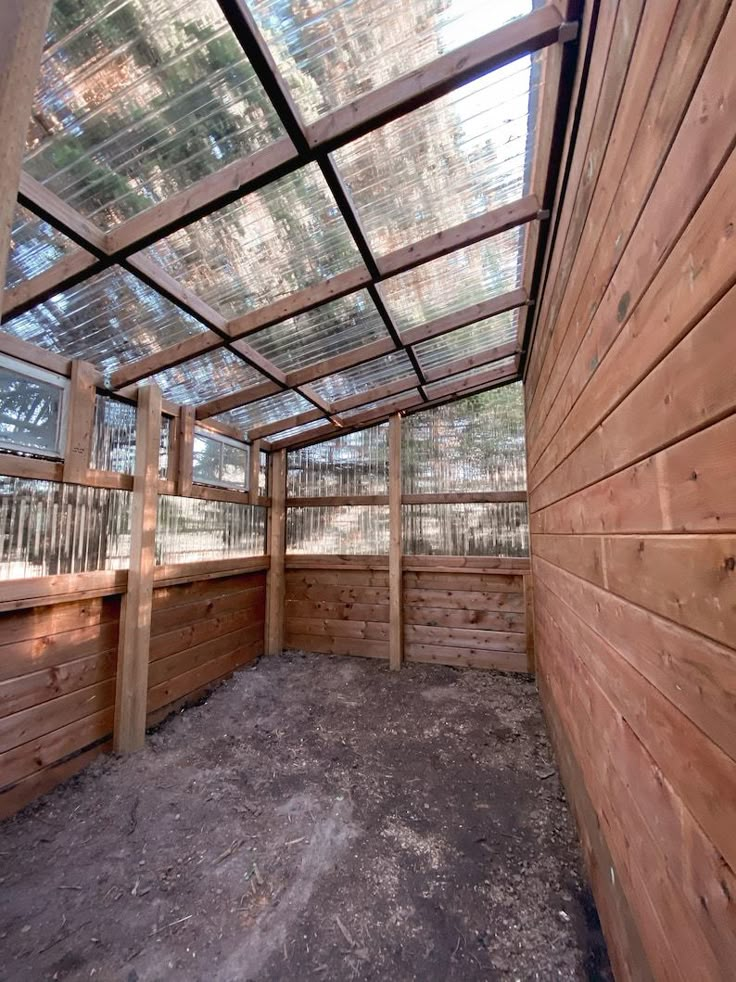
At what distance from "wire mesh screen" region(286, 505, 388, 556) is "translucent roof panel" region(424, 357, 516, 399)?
1307 mm

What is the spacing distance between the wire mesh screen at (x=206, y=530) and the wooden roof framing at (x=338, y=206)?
101cm

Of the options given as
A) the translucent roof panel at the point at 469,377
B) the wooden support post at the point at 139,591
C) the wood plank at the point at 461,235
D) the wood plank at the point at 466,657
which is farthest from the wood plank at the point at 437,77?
the wood plank at the point at 466,657

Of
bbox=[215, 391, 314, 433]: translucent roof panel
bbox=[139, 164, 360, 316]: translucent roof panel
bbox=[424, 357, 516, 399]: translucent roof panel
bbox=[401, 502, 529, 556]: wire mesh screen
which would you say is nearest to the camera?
bbox=[139, 164, 360, 316]: translucent roof panel

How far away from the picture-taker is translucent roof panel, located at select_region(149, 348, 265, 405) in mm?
2654

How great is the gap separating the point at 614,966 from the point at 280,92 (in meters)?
2.91

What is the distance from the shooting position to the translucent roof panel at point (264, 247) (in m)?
1.66

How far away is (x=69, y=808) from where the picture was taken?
202 centimetres

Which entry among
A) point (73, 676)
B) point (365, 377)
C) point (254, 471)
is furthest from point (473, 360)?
point (73, 676)

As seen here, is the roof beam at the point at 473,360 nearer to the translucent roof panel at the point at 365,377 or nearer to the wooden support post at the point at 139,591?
the translucent roof panel at the point at 365,377

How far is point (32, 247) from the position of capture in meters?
1.57

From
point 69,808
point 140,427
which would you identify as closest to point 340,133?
point 140,427

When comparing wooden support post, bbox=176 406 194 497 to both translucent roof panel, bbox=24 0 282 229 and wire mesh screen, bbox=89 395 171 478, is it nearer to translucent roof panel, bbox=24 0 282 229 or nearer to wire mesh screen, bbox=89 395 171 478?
wire mesh screen, bbox=89 395 171 478

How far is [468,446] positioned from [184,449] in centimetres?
267

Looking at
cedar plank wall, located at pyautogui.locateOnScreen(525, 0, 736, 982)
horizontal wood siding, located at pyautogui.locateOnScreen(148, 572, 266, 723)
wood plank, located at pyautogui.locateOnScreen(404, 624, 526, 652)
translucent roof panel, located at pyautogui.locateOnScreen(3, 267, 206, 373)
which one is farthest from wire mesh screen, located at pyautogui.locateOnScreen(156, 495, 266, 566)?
cedar plank wall, located at pyautogui.locateOnScreen(525, 0, 736, 982)
